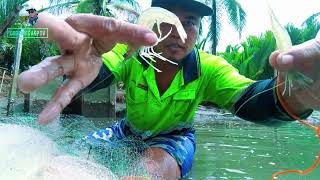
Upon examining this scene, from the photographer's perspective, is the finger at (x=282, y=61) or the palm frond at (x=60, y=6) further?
the palm frond at (x=60, y=6)

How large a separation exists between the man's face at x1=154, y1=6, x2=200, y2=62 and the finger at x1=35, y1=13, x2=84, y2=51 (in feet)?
4.13

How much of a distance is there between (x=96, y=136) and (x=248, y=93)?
148 centimetres

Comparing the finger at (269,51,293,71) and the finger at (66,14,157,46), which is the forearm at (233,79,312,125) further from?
the finger at (66,14,157,46)

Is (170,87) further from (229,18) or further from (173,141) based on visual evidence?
(229,18)

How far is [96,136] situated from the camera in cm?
376

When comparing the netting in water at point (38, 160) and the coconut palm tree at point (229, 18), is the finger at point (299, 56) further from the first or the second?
the coconut palm tree at point (229, 18)

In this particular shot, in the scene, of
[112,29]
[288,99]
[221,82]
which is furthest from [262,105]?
[112,29]

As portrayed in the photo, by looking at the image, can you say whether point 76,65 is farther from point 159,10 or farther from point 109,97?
point 109,97

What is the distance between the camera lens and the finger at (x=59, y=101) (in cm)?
182

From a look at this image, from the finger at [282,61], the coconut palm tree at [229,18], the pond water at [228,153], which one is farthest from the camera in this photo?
the coconut palm tree at [229,18]

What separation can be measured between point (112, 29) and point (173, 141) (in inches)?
69.0

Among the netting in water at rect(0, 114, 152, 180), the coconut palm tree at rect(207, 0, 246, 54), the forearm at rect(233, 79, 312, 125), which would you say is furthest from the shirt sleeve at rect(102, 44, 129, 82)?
the coconut palm tree at rect(207, 0, 246, 54)

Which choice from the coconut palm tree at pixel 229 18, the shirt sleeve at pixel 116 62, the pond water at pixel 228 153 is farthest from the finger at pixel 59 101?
the coconut palm tree at pixel 229 18

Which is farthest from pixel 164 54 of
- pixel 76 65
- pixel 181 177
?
pixel 76 65
